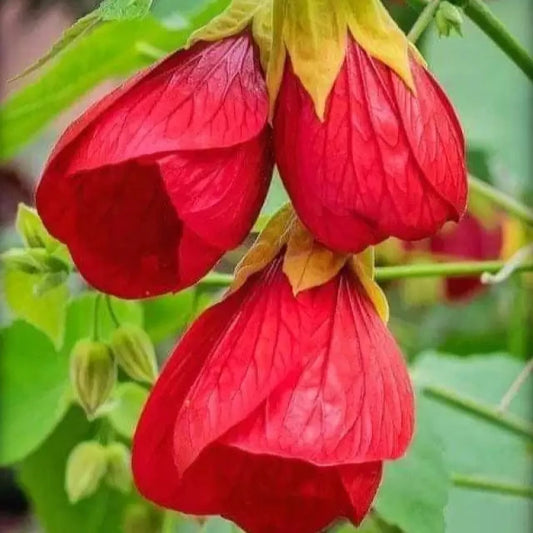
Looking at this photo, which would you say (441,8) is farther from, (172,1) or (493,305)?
(493,305)

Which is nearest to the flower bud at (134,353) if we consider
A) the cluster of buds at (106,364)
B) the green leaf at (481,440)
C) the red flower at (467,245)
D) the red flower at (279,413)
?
the cluster of buds at (106,364)

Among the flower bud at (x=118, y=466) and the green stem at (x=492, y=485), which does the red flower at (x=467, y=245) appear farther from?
the flower bud at (x=118, y=466)

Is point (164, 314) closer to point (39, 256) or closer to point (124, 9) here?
point (39, 256)

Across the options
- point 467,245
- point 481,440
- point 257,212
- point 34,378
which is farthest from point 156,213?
point 467,245

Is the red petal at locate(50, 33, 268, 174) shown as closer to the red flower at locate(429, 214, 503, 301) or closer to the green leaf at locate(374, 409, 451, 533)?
the green leaf at locate(374, 409, 451, 533)

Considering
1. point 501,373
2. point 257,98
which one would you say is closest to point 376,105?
point 257,98

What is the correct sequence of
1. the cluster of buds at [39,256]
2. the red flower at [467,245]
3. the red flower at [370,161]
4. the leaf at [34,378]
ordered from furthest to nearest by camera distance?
the red flower at [467,245]
the leaf at [34,378]
the cluster of buds at [39,256]
the red flower at [370,161]
